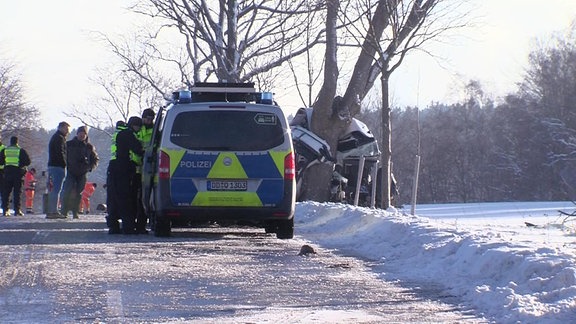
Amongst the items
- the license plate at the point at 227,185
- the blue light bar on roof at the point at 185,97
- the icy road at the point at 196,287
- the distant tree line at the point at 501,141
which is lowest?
the icy road at the point at 196,287

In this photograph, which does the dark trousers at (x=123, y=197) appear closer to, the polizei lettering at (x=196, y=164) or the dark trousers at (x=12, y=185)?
the polizei lettering at (x=196, y=164)

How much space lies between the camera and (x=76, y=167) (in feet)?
68.3

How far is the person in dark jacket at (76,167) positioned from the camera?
2081cm

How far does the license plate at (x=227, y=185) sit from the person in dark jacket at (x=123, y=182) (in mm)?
2137

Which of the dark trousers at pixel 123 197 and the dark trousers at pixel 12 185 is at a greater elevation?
the dark trousers at pixel 12 185

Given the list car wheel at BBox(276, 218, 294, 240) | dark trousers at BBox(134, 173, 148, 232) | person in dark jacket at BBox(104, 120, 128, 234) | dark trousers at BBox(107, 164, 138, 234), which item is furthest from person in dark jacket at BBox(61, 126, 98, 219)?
car wheel at BBox(276, 218, 294, 240)

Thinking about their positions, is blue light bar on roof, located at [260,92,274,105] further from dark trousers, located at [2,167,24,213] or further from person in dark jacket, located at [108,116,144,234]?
dark trousers, located at [2,167,24,213]

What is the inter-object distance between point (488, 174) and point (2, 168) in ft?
221

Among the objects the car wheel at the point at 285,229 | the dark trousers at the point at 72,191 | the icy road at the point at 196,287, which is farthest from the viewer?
the dark trousers at the point at 72,191

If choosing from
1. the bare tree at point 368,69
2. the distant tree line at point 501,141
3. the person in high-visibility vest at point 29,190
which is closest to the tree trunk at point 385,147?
the bare tree at point 368,69

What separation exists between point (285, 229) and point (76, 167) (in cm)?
754

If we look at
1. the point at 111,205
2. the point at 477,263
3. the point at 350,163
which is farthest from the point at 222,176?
the point at 350,163

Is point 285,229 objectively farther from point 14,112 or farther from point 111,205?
point 14,112

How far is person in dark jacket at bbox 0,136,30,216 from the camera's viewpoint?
24.6m
